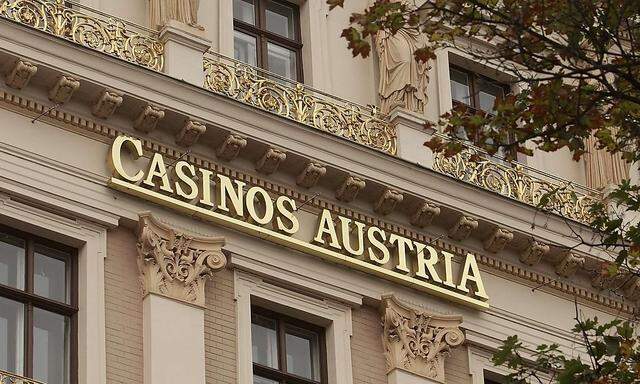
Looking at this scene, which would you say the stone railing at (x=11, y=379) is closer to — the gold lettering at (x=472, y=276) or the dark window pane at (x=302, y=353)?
the dark window pane at (x=302, y=353)

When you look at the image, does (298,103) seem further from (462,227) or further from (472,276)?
(472,276)

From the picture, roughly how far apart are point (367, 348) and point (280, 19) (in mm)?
5123

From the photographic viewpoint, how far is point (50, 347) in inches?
1196

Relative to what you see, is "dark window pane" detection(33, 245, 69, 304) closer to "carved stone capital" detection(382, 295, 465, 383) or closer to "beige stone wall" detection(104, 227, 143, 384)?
"beige stone wall" detection(104, 227, 143, 384)

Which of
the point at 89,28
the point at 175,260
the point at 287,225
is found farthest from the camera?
the point at 287,225

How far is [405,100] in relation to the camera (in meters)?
34.9

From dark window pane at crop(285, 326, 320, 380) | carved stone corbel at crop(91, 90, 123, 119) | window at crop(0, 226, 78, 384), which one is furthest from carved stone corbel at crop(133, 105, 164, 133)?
dark window pane at crop(285, 326, 320, 380)

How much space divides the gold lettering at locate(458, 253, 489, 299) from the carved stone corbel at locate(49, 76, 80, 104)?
6026mm

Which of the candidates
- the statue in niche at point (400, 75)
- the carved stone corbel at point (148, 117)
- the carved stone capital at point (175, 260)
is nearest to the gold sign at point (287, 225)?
the carved stone corbel at point (148, 117)

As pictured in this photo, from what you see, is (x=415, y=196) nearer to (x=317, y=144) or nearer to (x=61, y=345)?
(x=317, y=144)

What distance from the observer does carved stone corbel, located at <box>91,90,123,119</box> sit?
104 ft

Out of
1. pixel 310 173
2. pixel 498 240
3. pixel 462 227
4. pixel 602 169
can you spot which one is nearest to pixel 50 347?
pixel 310 173

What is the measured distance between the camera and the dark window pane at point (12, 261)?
1201 inches

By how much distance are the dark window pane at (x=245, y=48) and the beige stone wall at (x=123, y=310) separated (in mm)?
3836
